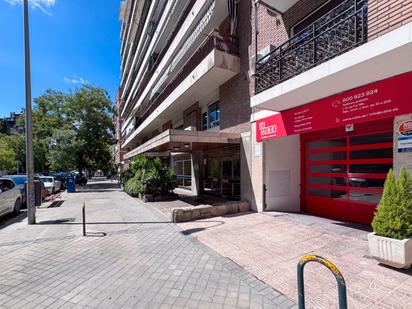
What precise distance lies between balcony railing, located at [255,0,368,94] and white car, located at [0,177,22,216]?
11.1 m

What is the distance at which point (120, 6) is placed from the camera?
151ft

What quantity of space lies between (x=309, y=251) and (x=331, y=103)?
13.3ft

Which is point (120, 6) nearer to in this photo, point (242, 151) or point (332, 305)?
point (242, 151)

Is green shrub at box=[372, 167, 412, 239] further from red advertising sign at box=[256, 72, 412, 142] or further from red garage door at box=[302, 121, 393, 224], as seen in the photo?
red garage door at box=[302, 121, 393, 224]

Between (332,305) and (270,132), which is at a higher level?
(270,132)

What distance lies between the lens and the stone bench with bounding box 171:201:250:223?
7.77m

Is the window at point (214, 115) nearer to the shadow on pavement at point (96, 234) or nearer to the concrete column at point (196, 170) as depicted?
the concrete column at point (196, 170)

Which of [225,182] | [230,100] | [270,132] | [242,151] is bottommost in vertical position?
[225,182]

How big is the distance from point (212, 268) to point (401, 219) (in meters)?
3.45

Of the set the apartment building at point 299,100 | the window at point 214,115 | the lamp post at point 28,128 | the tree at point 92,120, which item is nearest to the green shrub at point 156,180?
the apartment building at point 299,100

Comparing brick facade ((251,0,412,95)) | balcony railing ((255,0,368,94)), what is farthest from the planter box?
brick facade ((251,0,412,95))

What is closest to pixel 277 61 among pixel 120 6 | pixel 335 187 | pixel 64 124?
pixel 335 187

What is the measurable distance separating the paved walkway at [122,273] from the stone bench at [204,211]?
861mm

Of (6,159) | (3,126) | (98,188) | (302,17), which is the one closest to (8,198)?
(302,17)
